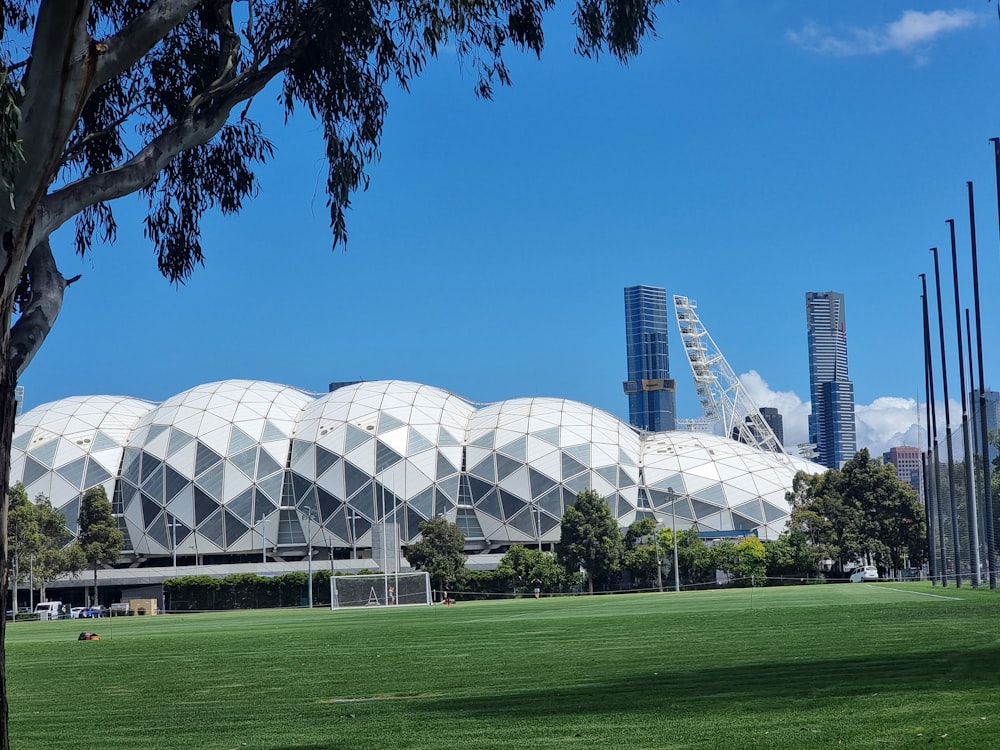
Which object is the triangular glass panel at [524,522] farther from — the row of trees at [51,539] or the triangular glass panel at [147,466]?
the row of trees at [51,539]

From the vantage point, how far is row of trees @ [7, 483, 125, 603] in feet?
228

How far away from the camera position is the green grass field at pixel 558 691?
8.20 meters

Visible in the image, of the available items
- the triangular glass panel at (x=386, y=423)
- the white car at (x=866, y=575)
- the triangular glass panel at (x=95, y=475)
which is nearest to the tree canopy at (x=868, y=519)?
the white car at (x=866, y=575)

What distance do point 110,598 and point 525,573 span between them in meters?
36.5

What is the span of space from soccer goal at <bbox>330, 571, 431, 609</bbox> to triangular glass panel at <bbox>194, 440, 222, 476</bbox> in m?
30.0

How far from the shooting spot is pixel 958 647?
539 inches

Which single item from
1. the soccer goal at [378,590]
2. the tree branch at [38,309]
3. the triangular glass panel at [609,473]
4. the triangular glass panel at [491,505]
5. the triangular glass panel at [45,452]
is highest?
the triangular glass panel at [45,452]

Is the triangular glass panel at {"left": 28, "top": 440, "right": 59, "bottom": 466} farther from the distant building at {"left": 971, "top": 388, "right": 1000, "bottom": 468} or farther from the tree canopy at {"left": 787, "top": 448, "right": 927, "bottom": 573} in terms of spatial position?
the distant building at {"left": 971, "top": 388, "right": 1000, "bottom": 468}

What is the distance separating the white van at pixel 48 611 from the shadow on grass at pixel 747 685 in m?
65.8

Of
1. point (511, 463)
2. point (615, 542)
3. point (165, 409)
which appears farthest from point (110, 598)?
point (615, 542)

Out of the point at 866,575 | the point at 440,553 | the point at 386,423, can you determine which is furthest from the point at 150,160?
the point at 386,423

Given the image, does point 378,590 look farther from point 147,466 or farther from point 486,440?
point 147,466

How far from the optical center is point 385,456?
306 feet

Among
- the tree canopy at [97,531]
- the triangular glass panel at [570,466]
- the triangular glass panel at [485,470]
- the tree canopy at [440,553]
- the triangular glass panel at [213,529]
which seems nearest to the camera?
the tree canopy at [440,553]
